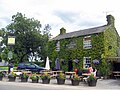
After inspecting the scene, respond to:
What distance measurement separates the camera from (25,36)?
4616cm

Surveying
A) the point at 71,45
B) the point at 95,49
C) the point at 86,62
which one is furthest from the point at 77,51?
the point at 95,49

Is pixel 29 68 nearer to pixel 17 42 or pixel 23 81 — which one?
pixel 23 81

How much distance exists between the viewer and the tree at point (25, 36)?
1823 inches

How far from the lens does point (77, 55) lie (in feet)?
102

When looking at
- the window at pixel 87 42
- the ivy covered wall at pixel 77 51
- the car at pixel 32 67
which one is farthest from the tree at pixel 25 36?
the window at pixel 87 42

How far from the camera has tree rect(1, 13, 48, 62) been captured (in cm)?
4631

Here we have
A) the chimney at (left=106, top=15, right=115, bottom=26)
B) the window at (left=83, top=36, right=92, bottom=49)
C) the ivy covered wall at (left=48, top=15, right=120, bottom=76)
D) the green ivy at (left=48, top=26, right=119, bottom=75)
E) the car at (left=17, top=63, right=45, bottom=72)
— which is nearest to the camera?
the ivy covered wall at (left=48, top=15, right=120, bottom=76)

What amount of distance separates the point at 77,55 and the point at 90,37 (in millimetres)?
3127

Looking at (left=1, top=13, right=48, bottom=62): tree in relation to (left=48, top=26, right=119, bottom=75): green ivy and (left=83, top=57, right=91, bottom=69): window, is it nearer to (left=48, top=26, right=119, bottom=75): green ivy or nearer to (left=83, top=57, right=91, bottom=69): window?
(left=48, top=26, right=119, bottom=75): green ivy

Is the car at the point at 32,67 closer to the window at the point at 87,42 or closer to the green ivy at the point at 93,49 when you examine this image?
the green ivy at the point at 93,49

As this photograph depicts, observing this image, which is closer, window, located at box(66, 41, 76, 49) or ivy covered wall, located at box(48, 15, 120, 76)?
ivy covered wall, located at box(48, 15, 120, 76)

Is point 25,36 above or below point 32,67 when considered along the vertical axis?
above

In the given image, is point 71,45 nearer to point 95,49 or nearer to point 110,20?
point 95,49

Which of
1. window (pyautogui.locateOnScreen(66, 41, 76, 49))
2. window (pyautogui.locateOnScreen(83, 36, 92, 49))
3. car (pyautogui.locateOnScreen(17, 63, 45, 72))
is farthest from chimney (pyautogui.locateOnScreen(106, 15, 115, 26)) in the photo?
car (pyautogui.locateOnScreen(17, 63, 45, 72))
